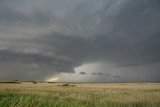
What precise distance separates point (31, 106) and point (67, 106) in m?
1.77

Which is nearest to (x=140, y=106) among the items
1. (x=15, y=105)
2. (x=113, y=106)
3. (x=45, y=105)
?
(x=113, y=106)

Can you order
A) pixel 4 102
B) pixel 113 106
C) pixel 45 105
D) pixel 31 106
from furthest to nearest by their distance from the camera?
1. pixel 113 106
2. pixel 45 105
3. pixel 31 106
4. pixel 4 102

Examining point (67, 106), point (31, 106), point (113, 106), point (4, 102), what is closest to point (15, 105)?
point (4, 102)

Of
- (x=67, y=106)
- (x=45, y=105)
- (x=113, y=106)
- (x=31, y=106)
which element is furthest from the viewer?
(x=113, y=106)

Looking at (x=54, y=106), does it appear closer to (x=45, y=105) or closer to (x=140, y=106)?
(x=45, y=105)

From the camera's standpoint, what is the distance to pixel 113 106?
11.4m

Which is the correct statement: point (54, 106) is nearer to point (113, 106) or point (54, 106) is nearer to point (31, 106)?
point (31, 106)

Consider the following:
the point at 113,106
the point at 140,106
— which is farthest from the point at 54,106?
the point at 140,106

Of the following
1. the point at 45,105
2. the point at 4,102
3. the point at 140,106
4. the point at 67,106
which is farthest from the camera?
the point at 140,106

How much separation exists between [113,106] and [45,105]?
500 cm

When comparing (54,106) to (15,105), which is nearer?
(15,105)

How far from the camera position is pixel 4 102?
A: 588 centimetres

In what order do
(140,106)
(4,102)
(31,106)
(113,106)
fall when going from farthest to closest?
(140,106) → (113,106) → (31,106) → (4,102)

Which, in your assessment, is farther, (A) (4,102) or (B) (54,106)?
(B) (54,106)
